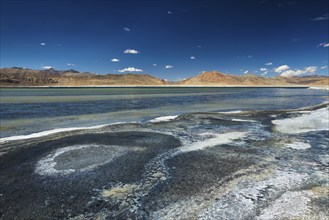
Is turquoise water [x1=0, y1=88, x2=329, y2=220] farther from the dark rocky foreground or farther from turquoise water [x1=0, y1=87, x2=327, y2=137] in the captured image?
turquoise water [x1=0, y1=87, x2=327, y2=137]

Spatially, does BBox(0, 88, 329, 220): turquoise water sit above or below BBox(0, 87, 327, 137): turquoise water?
above

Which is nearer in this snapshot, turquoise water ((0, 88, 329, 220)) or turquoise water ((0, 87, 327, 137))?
turquoise water ((0, 88, 329, 220))

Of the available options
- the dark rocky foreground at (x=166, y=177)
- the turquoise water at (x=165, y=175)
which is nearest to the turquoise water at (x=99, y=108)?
the turquoise water at (x=165, y=175)

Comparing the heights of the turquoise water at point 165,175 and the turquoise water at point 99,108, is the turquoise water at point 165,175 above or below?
above

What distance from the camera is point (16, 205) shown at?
5.46m

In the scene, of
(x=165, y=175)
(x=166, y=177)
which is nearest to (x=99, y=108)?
(x=165, y=175)

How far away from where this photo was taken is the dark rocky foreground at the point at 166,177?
5.19 m

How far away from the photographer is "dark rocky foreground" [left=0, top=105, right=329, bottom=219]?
5.19 m

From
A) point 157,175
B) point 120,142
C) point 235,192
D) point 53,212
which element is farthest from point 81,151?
point 235,192

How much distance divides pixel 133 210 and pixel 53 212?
1.53 metres

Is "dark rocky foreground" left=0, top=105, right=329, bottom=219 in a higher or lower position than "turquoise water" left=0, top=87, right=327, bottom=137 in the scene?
higher

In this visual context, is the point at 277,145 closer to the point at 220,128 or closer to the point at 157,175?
the point at 220,128

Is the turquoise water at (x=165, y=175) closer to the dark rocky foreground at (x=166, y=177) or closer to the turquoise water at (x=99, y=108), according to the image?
the dark rocky foreground at (x=166, y=177)

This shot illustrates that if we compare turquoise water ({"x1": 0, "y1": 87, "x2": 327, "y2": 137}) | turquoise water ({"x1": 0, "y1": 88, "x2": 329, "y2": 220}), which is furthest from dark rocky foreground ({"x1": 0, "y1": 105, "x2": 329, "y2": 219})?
turquoise water ({"x1": 0, "y1": 87, "x2": 327, "y2": 137})
